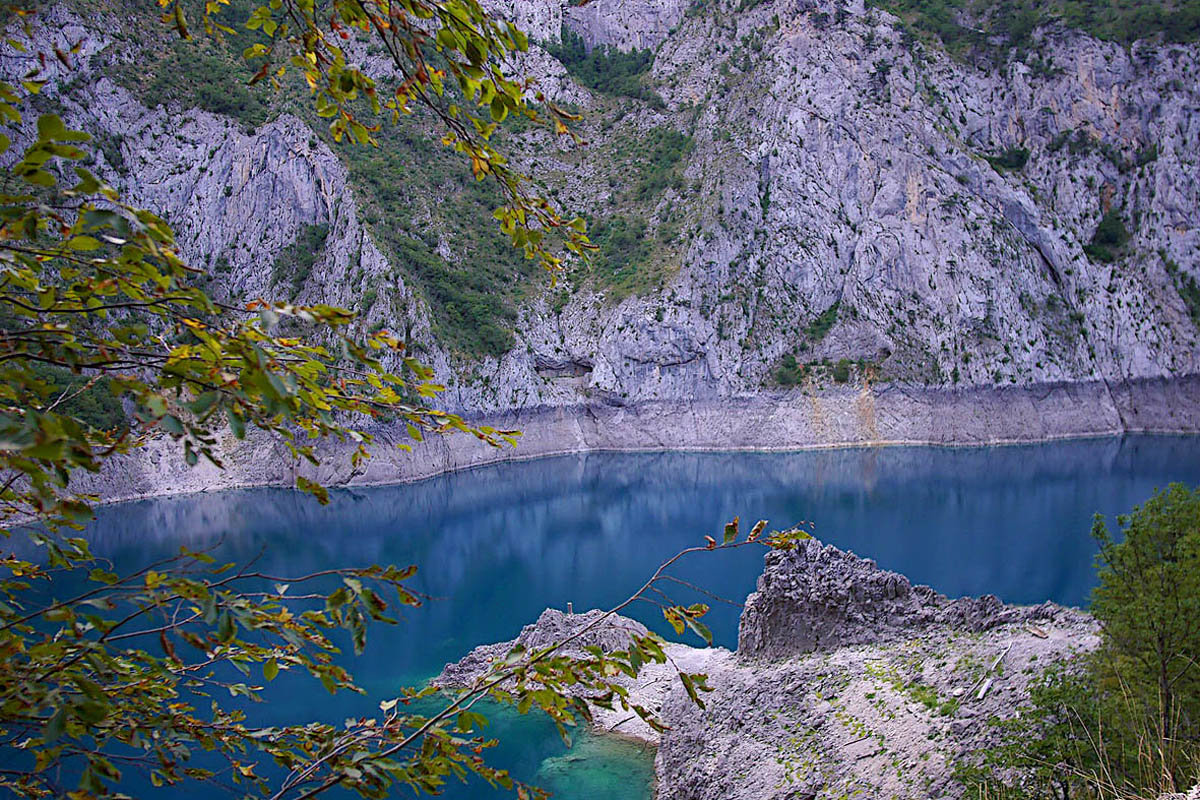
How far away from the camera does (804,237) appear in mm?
65250

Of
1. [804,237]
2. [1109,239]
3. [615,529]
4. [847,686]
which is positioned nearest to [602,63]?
[804,237]

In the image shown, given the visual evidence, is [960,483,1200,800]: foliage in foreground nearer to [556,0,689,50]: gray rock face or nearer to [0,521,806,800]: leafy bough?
[0,521,806,800]: leafy bough

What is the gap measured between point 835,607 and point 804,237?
177 ft

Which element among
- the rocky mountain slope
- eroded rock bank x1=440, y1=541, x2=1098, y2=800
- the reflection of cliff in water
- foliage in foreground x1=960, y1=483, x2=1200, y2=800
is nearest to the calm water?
the reflection of cliff in water

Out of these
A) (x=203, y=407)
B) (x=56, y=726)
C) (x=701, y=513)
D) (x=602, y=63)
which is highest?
(x=602, y=63)

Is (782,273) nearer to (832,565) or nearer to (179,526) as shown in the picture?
(179,526)

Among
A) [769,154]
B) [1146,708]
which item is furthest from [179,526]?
[769,154]

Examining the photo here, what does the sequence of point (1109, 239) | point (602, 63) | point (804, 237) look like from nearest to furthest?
point (1109, 239) → point (804, 237) → point (602, 63)

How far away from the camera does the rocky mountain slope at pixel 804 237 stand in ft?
193

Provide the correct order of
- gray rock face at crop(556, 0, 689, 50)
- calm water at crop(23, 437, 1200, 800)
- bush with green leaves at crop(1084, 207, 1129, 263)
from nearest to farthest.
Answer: calm water at crop(23, 437, 1200, 800) < bush with green leaves at crop(1084, 207, 1129, 263) < gray rock face at crop(556, 0, 689, 50)

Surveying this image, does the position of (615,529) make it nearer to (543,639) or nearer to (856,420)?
(543,639)

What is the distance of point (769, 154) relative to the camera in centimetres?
6669

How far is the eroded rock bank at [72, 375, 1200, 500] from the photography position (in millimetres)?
57688

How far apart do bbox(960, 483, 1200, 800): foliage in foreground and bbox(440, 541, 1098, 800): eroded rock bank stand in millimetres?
936
